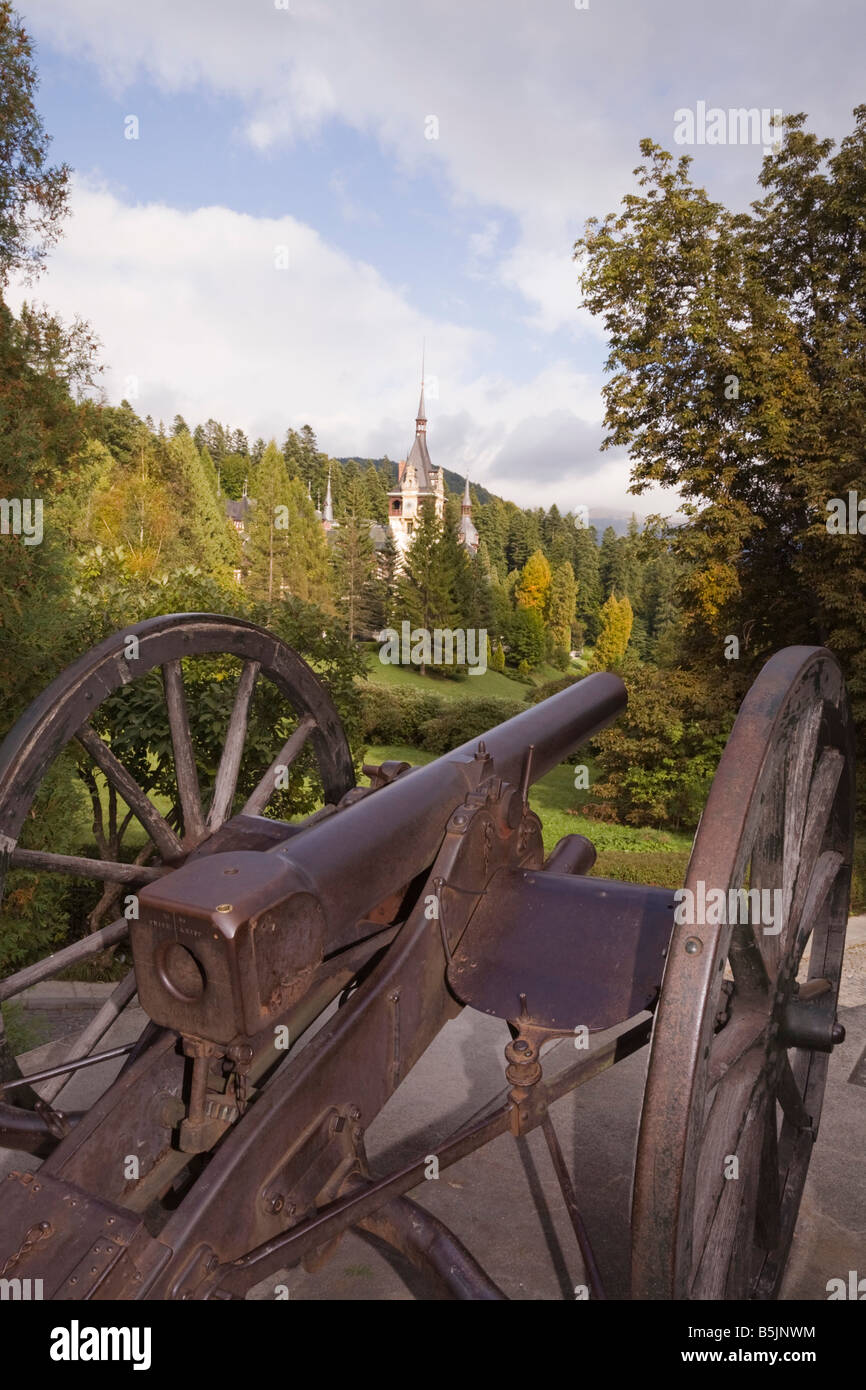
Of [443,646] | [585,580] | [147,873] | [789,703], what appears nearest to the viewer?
[789,703]

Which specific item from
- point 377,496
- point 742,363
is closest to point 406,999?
point 742,363

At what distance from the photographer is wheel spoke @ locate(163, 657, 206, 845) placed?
3.16 metres

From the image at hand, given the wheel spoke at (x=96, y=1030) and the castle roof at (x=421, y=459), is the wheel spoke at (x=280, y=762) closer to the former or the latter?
the wheel spoke at (x=96, y=1030)

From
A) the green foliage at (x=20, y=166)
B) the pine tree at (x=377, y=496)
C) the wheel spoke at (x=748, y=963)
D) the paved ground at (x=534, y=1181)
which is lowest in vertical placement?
the paved ground at (x=534, y=1181)

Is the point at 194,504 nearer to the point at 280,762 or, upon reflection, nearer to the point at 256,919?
the point at 280,762

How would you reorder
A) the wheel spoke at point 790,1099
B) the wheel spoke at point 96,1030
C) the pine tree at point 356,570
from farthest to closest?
the pine tree at point 356,570 < the wheel spoke at point 96,1030 < the wheel spoke at point 790,1099

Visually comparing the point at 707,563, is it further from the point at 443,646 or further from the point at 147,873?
the point at 443,646

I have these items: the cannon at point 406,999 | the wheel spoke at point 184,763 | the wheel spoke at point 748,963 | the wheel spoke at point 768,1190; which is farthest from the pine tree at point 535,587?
the wheel spoke at point 748,963

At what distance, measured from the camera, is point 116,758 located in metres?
2.98

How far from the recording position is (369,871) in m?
2.23

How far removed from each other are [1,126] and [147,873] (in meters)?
5.03

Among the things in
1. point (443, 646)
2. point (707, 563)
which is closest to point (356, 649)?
point (707, 563)

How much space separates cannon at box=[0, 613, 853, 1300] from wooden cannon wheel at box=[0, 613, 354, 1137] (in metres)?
0.01

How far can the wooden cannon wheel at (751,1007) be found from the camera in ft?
5.60
